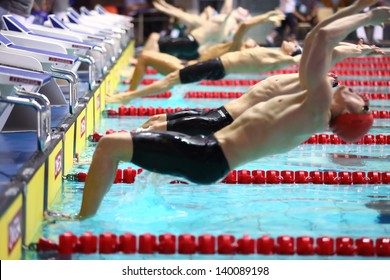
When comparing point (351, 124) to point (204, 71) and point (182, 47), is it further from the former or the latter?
point (182, 47)

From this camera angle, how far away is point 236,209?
5117 millimetres

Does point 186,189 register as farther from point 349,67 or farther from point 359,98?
point 349,67

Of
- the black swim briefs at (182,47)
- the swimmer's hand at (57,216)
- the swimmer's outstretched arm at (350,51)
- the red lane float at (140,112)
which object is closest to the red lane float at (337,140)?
the red lane float at (140,112)

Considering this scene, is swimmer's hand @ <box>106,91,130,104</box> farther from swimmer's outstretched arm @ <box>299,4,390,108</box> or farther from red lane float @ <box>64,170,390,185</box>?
swimmer's outstretched arm @ <box>299,4,390,108</box>

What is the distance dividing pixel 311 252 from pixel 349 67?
29.2 feet

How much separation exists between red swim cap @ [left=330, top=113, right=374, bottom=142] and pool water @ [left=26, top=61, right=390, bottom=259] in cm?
55

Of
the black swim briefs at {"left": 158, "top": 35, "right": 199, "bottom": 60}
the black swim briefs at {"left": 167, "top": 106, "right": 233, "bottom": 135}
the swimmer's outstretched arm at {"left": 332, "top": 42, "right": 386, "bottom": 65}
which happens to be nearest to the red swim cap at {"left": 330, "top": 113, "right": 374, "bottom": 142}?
the swimmer's outstretched arm at {"left": 332, "top": 42, "right": 386, "bottom": 65}

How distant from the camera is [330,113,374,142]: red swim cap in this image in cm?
440

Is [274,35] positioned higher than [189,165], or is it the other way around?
[189,165]

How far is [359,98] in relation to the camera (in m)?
4.46

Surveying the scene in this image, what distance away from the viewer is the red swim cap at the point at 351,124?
440 centimetres

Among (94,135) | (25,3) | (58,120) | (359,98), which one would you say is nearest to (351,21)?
(359,98)

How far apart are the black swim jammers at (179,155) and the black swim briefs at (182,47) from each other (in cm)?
676

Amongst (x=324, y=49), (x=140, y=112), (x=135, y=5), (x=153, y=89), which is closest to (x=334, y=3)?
(x=135, y=5)
